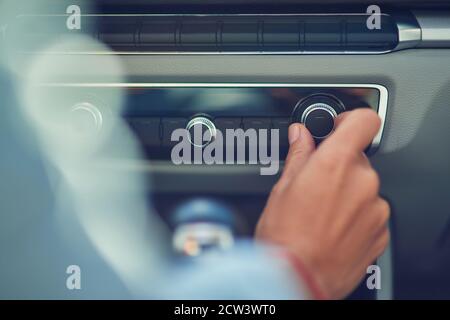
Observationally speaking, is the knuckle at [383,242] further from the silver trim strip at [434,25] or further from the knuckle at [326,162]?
the silver trim strip at [434,25]

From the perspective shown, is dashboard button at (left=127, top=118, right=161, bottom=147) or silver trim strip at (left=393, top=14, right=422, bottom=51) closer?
silver trim strip at (left=393, top=14, right=422, bottom=51)

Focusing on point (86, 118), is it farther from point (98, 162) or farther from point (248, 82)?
point (248, 82)

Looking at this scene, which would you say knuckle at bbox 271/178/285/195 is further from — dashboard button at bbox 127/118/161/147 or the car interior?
dashboard button at bbox 127/118/161/147

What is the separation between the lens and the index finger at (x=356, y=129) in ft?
4.83

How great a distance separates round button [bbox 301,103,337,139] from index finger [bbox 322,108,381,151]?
0.02 m

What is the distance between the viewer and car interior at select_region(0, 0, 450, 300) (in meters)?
1.45

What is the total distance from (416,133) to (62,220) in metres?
0.80

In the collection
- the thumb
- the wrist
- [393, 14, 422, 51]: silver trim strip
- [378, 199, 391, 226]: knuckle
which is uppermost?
[393, 14, 422, 51]: silver trim strip

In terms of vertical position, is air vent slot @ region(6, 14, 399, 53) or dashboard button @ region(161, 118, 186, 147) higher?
air vent slot @ region(6, 14, 399, 53)

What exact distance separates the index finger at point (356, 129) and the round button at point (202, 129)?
236mm

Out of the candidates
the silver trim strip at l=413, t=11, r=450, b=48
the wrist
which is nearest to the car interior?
the silver trim strip at l=413, t=11, r=450, b=48

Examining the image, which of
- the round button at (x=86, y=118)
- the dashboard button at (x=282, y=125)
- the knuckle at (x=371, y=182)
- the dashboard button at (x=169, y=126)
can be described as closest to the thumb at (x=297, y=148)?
the dashboard button at (x=282, y=125)

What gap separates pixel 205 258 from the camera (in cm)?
152

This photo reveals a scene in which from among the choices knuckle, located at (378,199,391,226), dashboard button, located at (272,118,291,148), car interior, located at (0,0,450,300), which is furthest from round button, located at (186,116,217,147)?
knuckle, located at (378,199,391,226)
